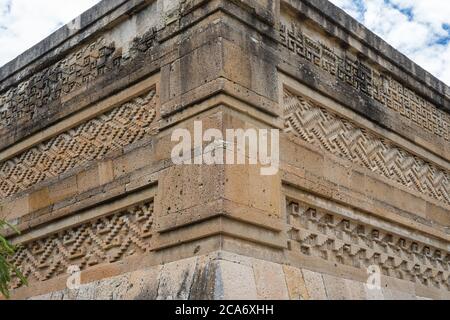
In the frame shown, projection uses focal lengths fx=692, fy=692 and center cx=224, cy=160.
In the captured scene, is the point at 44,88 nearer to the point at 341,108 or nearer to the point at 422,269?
the point at 341,108

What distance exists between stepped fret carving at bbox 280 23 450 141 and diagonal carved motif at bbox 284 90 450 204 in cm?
40

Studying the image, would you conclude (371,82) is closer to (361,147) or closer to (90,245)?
(361,147)

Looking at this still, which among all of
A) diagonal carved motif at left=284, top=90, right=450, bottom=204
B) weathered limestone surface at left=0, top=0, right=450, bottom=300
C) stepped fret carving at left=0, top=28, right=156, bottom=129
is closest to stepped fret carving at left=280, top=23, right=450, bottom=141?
weathered limestone surface at left=0, top=0, right=450, bottom=300

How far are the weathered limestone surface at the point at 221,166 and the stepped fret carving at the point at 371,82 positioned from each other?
0.02 metres

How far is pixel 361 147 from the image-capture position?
6234 millimetres

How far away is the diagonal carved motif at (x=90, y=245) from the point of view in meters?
5.28

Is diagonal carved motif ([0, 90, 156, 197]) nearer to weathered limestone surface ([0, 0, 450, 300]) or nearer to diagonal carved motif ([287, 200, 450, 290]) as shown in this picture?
weathered limestone surface ([0, 0, 450, 300])

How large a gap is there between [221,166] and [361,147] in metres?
2.02
